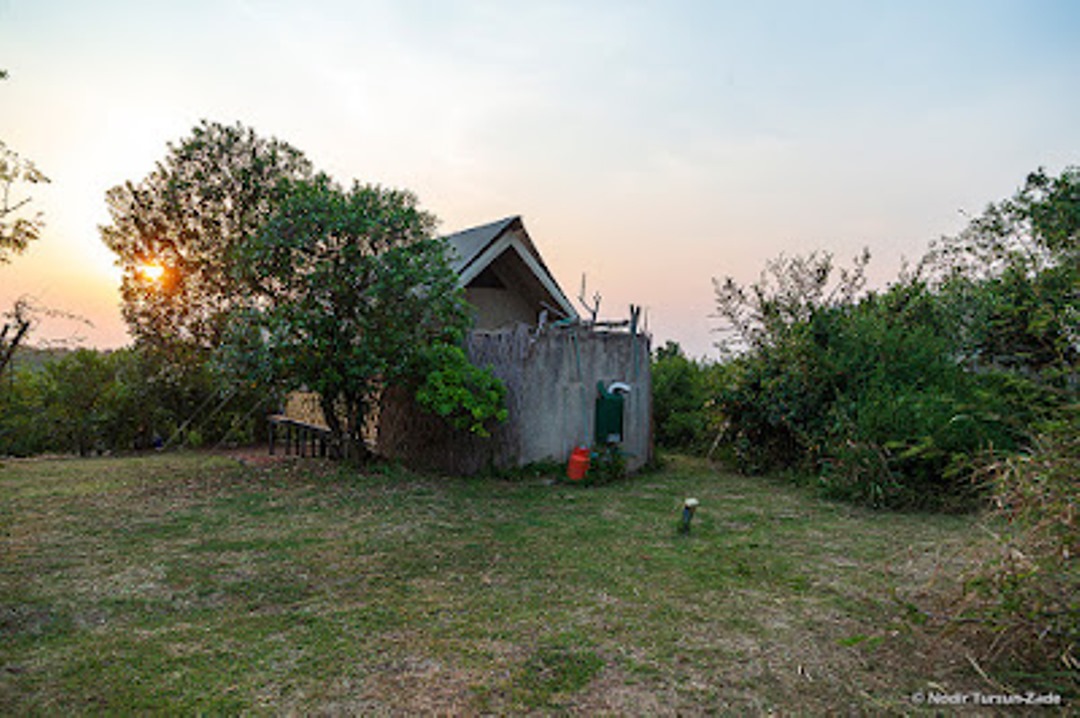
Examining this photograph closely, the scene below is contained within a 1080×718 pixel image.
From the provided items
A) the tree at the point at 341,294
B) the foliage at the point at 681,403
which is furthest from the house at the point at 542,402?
the foliage at the point at 681,403

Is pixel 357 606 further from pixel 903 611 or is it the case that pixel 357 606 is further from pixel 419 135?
pixel 419 135

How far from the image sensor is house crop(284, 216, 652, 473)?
31.1ft

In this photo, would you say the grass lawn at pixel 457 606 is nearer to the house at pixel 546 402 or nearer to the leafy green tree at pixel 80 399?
the house at pixel 546 402

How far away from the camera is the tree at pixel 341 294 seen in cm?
872

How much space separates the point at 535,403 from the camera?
948cm

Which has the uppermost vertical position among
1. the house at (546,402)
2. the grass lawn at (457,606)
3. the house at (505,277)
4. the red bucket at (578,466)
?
the house at (505,277)

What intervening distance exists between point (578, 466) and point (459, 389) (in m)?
2.27

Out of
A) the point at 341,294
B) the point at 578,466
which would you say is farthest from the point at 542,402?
the point at 341,294

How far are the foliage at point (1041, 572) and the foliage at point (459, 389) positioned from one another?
629cm

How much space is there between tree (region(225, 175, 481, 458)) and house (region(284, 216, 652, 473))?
2.77 feet

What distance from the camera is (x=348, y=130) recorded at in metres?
10.0

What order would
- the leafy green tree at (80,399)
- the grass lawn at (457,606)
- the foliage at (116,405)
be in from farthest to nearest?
1. the leafy green tree at (80,399)
2. the foliage at (116,405)
3. the grass lawn at (457,606)

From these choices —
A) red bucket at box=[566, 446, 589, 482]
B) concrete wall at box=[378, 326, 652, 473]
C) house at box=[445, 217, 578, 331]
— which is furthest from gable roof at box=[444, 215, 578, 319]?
red bucket at box=[566, 446, 589, 482]

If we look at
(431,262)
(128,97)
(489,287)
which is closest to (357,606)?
(431,262)
